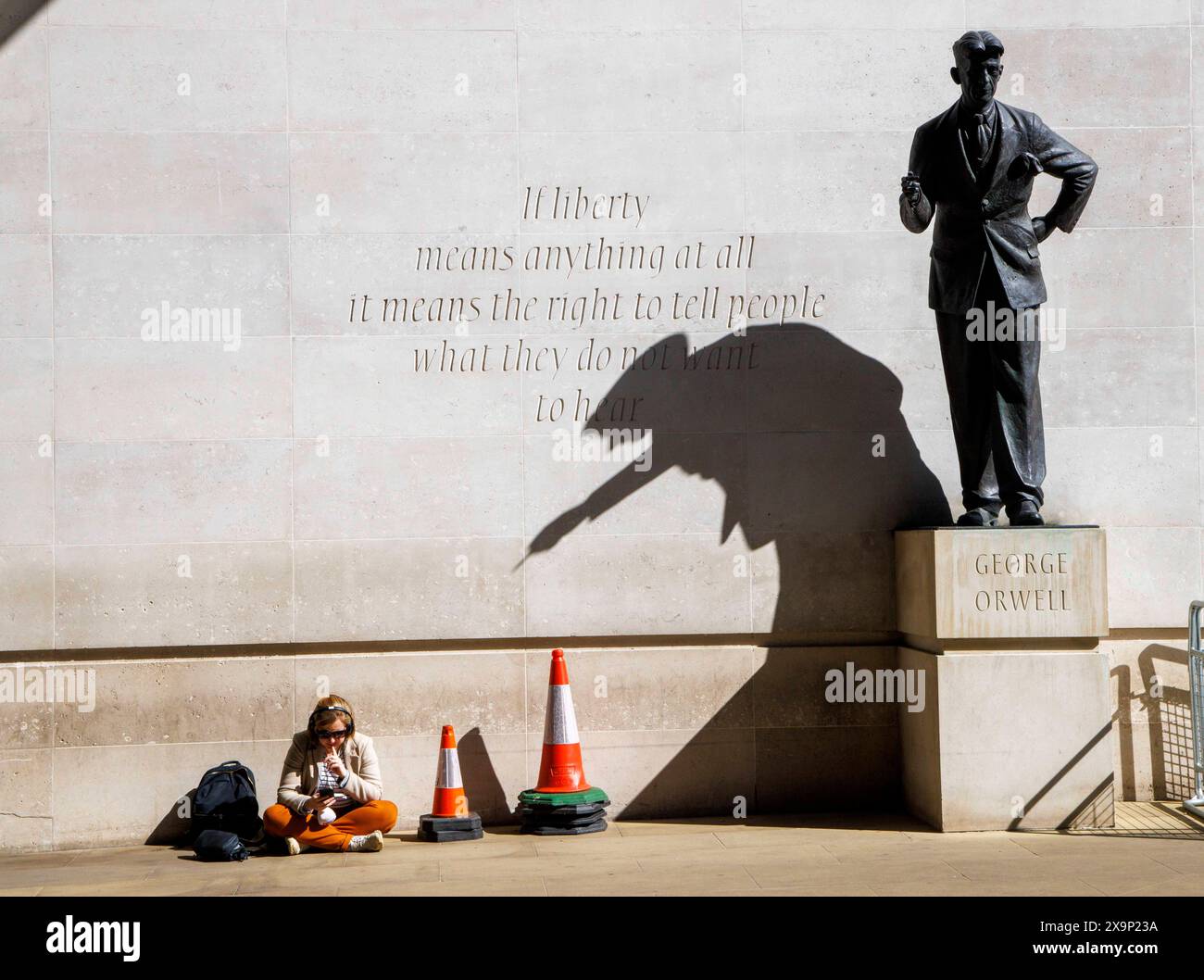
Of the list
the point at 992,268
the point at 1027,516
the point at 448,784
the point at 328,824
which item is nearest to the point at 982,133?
the point at 992,268

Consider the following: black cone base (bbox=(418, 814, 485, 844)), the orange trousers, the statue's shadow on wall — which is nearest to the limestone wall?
the statue's shadow on wall

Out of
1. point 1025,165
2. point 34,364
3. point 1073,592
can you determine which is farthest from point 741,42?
point 34,364

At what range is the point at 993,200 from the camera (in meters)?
9.67

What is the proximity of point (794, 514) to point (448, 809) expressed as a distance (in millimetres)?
3349

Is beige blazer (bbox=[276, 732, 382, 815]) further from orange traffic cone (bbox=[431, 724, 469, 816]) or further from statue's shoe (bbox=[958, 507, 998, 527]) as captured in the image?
statue's shoe (bbox=[958, 507, 998, 527])

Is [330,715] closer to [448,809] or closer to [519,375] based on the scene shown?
[448,809]

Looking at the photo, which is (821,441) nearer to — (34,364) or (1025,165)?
(1025,165)

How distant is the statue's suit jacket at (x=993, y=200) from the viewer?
964 centimetres

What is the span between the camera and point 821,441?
10.5 meters

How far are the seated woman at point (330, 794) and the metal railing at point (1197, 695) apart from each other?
18.8 ft

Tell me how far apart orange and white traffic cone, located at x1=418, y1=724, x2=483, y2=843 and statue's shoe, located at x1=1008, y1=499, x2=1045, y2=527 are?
4250 mm

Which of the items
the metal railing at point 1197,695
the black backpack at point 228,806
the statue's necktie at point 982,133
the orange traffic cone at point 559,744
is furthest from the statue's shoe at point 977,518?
the black backpack at point 228,806

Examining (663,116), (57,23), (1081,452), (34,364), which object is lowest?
(1081,452)
